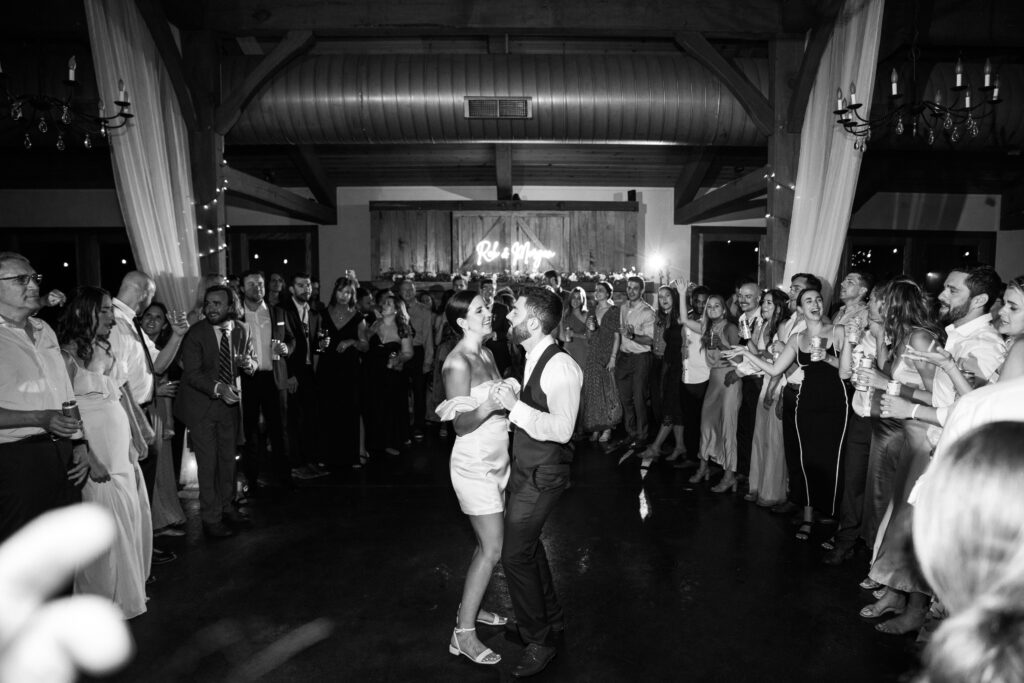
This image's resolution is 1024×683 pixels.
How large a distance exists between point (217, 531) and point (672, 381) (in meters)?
3.91

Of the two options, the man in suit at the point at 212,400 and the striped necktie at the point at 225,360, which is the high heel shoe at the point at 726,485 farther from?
the striped necktie at the point at 225,360

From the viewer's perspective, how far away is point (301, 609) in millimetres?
3367

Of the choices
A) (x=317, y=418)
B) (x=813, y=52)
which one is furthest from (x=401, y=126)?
(x=813, y=52)

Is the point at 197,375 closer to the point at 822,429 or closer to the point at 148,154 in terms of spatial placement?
the point at 148,154

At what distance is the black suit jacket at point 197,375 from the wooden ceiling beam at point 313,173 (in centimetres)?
Answer: 651

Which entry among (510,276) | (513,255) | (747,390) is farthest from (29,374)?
(513,255)

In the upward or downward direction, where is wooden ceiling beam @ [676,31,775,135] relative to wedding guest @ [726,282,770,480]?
upward

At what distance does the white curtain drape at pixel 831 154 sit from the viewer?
5.73 meters

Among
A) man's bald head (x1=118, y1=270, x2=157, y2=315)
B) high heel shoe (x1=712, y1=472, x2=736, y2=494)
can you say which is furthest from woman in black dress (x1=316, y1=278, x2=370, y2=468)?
high heel shoe (x1=712, y1=472, x2=736, y2=494)

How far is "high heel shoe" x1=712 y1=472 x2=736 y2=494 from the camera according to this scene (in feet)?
17.5

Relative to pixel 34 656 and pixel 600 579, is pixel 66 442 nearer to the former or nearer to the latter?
pixel 34 656

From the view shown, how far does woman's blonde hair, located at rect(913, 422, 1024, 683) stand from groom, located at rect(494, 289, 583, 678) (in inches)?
70.0

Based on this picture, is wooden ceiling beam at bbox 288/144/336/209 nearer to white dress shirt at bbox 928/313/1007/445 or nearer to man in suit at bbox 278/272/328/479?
man in suit at bbox 278/272/328/479

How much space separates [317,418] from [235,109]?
338cm
